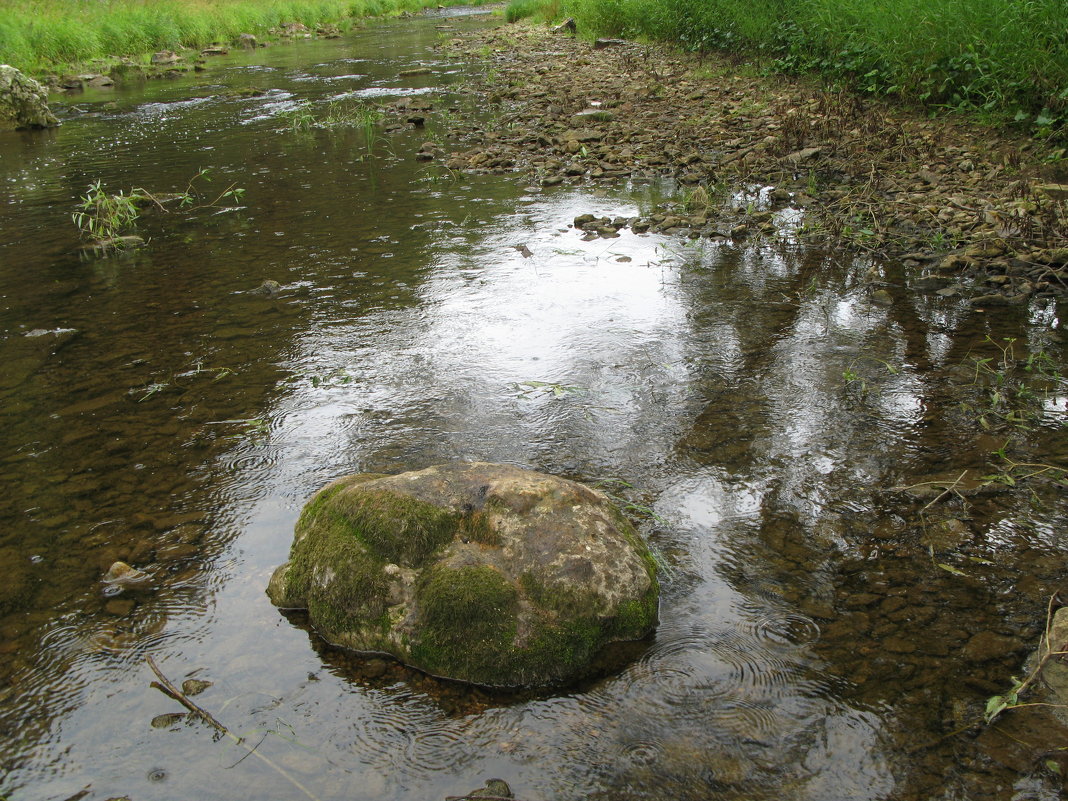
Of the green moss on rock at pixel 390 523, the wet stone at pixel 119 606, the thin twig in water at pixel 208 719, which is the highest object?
the green moss on rock at pixel 390 523

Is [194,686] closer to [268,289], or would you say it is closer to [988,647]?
[988,647]

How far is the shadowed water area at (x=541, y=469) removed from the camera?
283cm

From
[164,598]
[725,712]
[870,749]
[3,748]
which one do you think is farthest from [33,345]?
[870,749]

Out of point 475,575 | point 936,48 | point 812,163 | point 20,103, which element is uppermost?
point 936,48

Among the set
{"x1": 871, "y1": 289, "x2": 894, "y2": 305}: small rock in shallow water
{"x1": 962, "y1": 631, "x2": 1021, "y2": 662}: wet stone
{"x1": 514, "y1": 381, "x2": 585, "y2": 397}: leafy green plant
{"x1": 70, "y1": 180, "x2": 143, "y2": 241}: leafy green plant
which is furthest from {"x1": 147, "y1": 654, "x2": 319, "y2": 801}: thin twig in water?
{"x1": 70, "y1": 180, "x2": 143, "y2": 241}: leafy green plant

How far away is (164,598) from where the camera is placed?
3.63 meters

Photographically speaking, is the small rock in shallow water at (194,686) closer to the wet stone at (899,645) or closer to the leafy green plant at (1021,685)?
the wet stone at (899,645)

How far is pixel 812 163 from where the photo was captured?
9.55 metres

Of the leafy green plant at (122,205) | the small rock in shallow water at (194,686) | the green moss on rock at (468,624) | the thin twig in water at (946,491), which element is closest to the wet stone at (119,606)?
the small rock in shallow water at (194,686)

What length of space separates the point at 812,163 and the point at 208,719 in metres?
9.00

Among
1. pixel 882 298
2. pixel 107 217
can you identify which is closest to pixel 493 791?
pixel 882 298

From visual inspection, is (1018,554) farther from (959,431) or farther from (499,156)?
(499,156)

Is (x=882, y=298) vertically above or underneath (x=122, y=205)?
underneath

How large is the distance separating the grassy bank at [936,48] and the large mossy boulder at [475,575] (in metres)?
7.81
